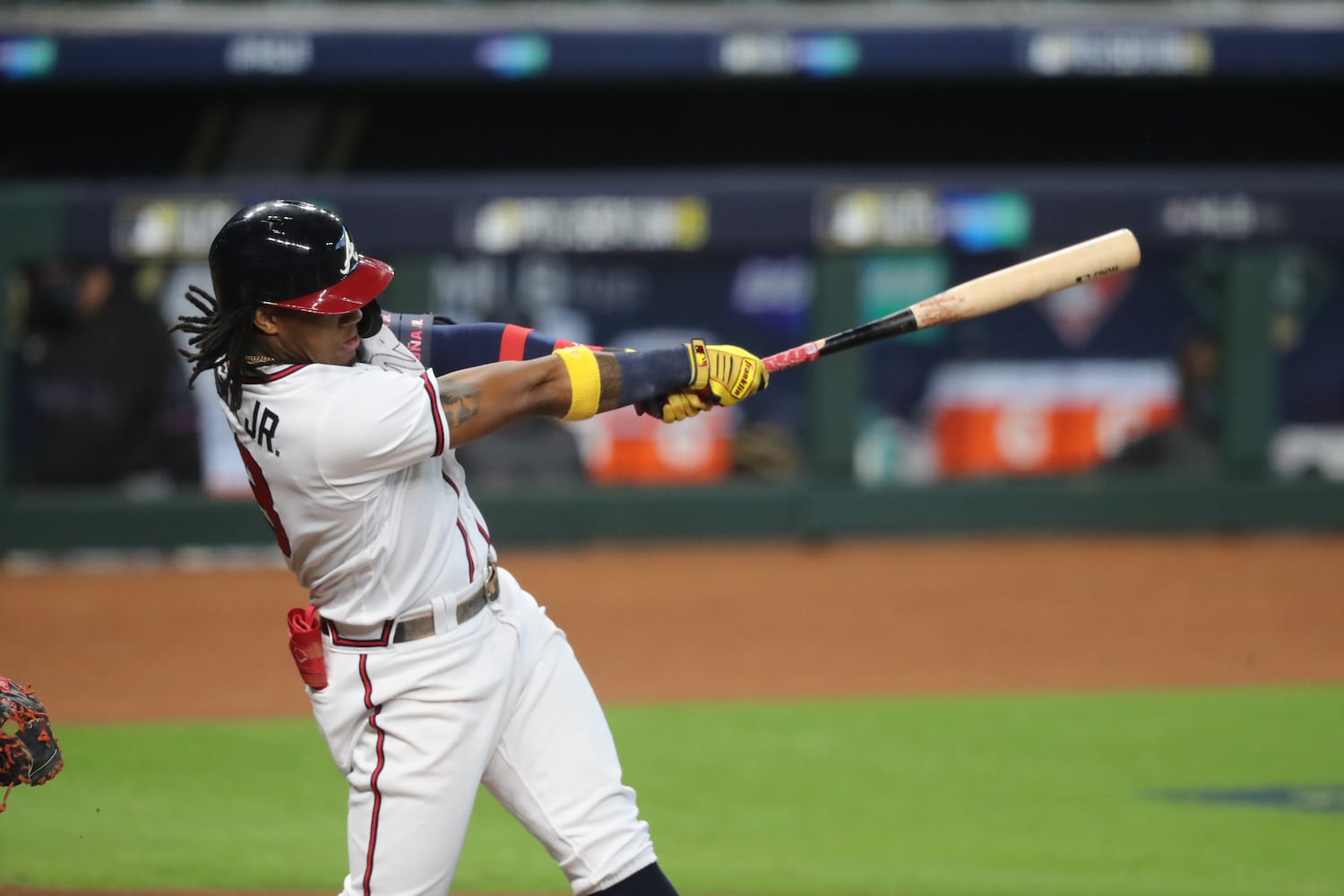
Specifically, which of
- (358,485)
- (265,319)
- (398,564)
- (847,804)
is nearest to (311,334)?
(265,319)

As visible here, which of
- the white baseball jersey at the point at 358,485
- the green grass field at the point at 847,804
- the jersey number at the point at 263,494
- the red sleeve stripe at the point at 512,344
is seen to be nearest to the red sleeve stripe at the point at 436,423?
the white baseball jersey at the point at 358,485

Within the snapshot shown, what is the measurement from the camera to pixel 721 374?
3.09 m

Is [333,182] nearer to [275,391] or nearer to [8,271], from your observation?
[8,271]

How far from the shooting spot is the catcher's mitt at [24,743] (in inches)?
125

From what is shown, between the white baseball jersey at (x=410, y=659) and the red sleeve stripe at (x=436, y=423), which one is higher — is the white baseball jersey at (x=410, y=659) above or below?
below

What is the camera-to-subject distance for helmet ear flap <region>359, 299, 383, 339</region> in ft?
9.88

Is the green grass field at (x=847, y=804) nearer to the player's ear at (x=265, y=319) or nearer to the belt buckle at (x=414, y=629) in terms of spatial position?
the belt buckle at (x=414, y=629)

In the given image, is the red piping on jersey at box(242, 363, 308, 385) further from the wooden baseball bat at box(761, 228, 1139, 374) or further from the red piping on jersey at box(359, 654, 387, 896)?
the wooden baseball bat at box(761, 228, 1139, 374)

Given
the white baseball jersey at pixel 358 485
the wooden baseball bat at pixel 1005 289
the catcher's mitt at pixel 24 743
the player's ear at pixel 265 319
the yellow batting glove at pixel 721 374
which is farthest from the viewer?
the wooden baseball bat at pixel 1005 289

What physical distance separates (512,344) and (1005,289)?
1040 mm

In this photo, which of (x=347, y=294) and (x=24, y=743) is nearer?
(x=347, y=294)

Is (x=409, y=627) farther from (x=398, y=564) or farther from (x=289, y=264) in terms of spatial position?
(x=289, y=264)

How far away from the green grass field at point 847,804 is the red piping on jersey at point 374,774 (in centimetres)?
190

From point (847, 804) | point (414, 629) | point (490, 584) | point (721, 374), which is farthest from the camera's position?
point (847, 804)
